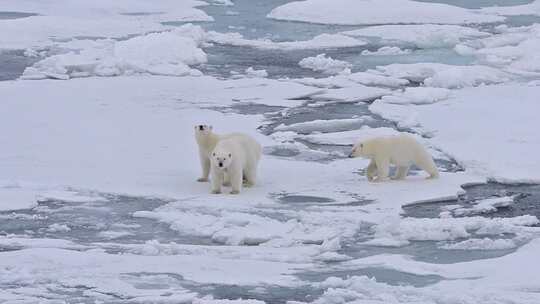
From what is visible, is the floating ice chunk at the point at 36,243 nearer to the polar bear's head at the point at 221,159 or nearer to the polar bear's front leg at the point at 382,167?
the polar bear's head at the point at 221,159

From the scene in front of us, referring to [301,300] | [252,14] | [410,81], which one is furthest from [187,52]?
[301,300]

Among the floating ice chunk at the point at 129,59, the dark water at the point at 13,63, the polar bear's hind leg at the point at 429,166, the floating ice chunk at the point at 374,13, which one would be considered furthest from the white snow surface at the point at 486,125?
the floating ice chunk at the point at 374,13

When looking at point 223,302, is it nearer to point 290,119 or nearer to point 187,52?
point 290,119

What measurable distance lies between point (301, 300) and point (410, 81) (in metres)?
9.34

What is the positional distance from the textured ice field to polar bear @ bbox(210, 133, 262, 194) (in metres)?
0.16

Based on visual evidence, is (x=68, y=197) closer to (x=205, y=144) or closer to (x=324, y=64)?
(x=205, y=144)

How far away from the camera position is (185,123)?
11.9 meters

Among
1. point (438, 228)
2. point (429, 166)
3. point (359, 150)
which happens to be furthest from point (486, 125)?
point (438, 228)

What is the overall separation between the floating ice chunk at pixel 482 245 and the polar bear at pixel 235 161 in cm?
204

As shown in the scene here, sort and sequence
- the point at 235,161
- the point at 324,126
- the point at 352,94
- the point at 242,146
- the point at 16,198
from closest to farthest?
the point at 16,198, the point at 235,161, the point at 242,146, the point at 324,126, the point at 352,94

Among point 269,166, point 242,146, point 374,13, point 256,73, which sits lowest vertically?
point 269,166

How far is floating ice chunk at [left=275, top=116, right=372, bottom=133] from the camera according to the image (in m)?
11.4

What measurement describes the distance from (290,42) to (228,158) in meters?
9.96

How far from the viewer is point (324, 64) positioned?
15992 mm
